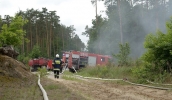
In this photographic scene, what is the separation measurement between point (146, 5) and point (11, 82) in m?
35.0

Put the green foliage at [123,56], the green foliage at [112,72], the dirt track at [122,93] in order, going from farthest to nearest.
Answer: the green foliage at [123,56] < the green foliage at [112,72] < the dirt track at [122,93]

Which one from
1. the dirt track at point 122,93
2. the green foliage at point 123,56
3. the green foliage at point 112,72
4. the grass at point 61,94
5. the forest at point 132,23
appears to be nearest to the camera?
the grass at point 61,94

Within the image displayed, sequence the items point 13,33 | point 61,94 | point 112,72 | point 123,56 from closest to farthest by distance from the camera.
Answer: point 61,94, point 112,72, point 123,56, point 13,33

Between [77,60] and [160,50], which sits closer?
[160,50]

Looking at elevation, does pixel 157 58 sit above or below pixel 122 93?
above

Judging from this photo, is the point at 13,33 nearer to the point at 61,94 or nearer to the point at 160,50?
the point at 160,50

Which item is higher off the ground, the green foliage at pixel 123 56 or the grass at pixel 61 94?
the green foliage at pixel 123 56

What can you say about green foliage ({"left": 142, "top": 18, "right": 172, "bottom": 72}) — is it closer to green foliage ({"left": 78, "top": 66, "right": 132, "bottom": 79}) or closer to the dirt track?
green foliage ({"left": 78, "top": 66, "right": 132, "bottom": 79})

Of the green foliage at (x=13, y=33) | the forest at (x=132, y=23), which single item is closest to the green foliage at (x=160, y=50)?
the green foliage at (x=13, y=33)

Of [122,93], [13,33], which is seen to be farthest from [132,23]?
[122,93]

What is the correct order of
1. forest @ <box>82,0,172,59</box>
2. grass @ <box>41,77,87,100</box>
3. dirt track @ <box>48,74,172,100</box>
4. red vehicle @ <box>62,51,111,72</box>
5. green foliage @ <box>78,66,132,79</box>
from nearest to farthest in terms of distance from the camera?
1. grass @ <box>41,77,87,100</box>
2. dirt track @ <box>48,74,172,100</box>
3. green foliage @ <box>78,66,132,79</box>
4. red vehicle @ <box>62,51,111,72</box>
5. forest @ <box>82,0,172,59</box>

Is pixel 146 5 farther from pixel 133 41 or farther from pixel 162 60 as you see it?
pixel 162 60

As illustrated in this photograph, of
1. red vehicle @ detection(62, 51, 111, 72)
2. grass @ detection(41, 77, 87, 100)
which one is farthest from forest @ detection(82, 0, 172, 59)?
grass @ detection(41, 77, 87, 100)

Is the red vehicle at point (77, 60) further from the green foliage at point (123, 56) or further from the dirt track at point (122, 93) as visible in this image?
the dirt track at point (122, 93)
